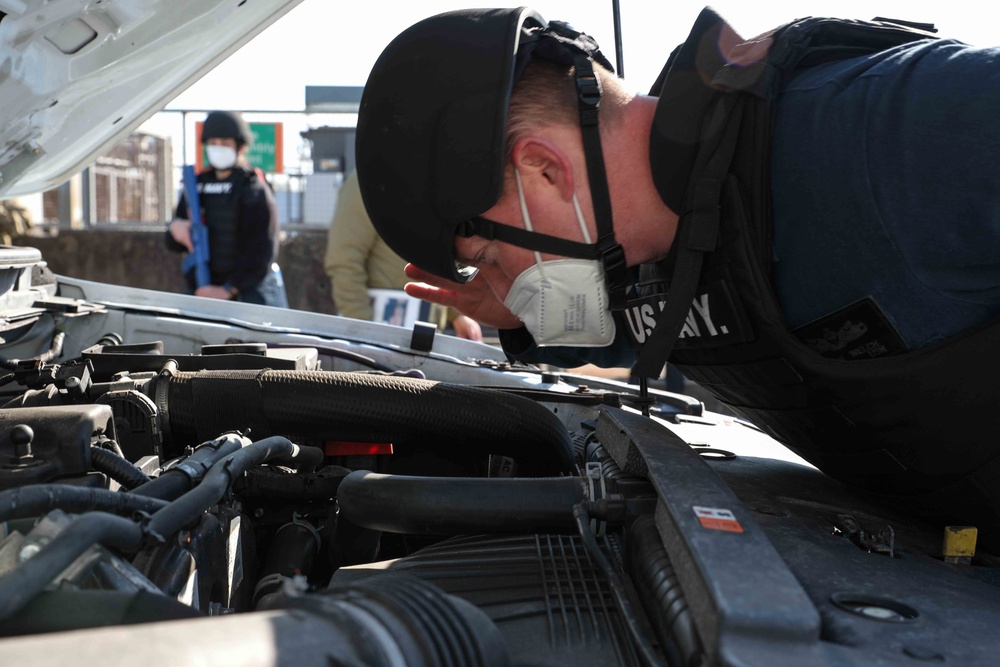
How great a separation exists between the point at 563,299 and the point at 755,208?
1.17 feet

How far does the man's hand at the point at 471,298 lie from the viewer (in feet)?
6.08

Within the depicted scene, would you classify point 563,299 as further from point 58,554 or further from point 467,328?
point 467,328

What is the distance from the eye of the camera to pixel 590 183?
1.44 m

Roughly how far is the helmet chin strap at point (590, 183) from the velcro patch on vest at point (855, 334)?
33 cm

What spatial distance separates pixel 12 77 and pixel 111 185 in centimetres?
1060

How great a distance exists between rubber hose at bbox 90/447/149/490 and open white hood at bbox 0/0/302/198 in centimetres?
90

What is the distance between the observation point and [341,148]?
31.6ft

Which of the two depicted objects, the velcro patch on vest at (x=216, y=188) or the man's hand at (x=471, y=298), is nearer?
the man's hand at (x=471, y=298)

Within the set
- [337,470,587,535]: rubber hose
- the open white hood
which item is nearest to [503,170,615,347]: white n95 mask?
[337,470,587,535]: rubber hose

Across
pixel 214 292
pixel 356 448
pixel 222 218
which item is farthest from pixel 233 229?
pixel 356 448

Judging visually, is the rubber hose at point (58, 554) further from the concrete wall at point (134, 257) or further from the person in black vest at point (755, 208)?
the concrete wall at point (134, 257)

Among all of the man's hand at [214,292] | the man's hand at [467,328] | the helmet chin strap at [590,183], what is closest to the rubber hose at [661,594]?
the helmet chin strap at [590,183]

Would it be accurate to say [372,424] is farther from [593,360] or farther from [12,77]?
[12,77]

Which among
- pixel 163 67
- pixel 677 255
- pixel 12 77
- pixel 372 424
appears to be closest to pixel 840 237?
pixel 677 255
